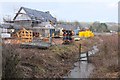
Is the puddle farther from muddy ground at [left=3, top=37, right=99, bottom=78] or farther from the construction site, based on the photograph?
muddy ground at [left=3, top=37, right=99, bottom=78]

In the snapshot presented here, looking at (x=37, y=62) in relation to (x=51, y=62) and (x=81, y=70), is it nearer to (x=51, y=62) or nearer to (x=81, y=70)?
(x=51, y=62)

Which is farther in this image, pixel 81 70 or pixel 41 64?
pixel 81 70

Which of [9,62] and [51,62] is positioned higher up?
[9,62]

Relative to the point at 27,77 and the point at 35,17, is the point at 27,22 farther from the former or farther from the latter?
the point at 27,77

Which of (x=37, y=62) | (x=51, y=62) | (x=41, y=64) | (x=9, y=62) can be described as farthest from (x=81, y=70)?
(x=9, y=62)

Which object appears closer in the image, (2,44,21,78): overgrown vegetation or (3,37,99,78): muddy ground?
(2,44,21,78): overgrown vegetation

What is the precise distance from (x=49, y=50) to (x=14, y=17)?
25.1m

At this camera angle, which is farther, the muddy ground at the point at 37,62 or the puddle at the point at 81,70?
the puddle at the point at 81,70

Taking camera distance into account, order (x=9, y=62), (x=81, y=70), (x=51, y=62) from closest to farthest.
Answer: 1. (x=9, y=62)
2. (x=51, y=62)
3. (x=81, y=70)

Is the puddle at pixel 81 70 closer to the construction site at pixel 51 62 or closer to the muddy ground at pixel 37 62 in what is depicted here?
the construction site at pixel 51 62

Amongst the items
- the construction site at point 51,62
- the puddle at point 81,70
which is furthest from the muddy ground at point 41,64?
the puddle at point 81,70

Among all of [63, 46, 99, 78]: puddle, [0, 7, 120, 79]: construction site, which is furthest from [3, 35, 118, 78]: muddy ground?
[63, 46, 99, 78]: puddle

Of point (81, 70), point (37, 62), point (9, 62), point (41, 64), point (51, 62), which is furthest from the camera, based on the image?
point (81, 70)

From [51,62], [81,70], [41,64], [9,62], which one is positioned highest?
[9,62]
